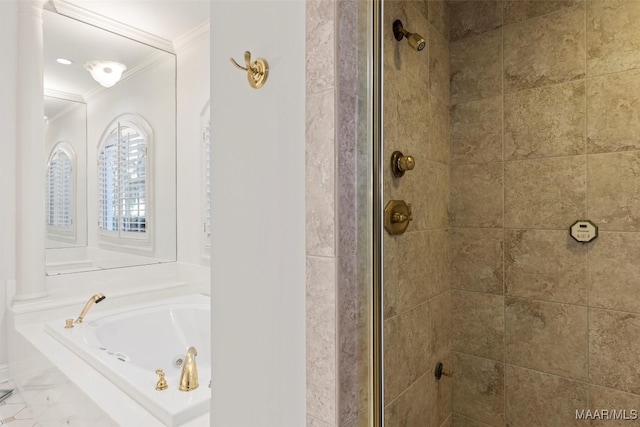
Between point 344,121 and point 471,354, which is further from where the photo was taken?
point 471,354

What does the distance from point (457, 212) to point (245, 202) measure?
48cm

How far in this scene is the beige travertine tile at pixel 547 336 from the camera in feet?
2.37

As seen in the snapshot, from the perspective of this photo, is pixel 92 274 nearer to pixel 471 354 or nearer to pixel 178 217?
pixel 178 217

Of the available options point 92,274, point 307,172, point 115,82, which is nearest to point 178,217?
point 92,274

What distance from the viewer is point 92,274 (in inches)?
104

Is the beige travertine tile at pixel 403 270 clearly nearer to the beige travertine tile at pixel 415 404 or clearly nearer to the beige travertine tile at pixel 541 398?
the beige travertine tile at pixel 415 404

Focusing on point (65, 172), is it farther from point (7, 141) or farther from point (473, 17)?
point (473, 17)

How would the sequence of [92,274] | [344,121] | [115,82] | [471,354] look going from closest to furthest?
[344,121], [471,354], [92,274], [115,82]

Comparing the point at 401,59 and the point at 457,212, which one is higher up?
the point at 401,59

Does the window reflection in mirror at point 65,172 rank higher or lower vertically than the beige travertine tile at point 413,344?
higher

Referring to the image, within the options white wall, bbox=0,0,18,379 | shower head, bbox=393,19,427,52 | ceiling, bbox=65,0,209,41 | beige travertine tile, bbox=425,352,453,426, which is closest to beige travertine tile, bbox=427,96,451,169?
shower head, bbox=393,19,427,52

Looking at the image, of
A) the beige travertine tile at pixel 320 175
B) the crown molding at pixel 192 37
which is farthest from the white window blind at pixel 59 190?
the beige travertine tile at pixel 320 175

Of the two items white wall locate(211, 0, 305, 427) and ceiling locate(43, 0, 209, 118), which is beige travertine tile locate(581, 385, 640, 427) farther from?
ceiling locate(43, 0, 209, 118)

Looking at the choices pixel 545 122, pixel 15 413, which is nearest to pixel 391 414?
pixel 545 122
